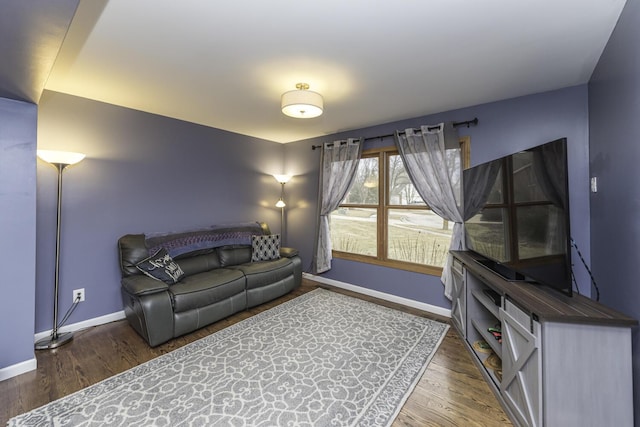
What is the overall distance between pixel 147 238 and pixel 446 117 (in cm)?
384

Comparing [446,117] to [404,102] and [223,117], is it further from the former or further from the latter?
[223,117]

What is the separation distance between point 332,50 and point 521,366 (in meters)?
2.36

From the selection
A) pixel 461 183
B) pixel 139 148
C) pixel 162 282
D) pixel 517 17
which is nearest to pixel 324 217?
pixel 461 183

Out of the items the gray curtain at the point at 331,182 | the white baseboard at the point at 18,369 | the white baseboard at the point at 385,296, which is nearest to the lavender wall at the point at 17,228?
the white baseboard at the point at 18,369

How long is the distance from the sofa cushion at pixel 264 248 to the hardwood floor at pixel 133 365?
4.12 ft

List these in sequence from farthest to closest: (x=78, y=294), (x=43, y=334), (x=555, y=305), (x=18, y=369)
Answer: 1. (x=78, y=294)
2. (x=43, y=334)
3. (x=18, y=369)
4. (x=555, y=305)

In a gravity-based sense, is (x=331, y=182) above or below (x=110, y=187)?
above

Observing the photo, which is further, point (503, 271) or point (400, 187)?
point (400, 187)

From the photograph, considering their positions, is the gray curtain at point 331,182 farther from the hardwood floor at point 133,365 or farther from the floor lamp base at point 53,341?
the floor lamp base at point 53,341

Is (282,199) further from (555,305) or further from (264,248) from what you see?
(555,305)

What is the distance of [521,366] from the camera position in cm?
150

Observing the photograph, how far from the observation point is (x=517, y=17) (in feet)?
4.99

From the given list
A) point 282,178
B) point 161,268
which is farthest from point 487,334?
point 282,178

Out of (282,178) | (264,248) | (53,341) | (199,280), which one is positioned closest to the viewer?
(53,341)
